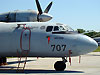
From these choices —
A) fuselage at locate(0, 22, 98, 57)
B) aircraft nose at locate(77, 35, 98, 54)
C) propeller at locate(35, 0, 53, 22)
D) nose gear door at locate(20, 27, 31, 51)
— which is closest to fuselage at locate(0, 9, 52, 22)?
propeller at locate(35, 0, 53, 22)

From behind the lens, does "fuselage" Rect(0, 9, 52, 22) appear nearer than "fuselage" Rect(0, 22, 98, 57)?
No

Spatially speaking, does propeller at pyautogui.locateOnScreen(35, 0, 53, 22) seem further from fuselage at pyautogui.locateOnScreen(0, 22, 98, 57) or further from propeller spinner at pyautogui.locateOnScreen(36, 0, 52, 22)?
fuselage at pyautogui.locateOnScreen(0, 22, 98, 57)

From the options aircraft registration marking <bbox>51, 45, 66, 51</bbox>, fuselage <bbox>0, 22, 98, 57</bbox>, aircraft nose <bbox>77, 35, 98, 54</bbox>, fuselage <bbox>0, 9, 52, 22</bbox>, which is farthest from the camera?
fuselage <bbox>0, 9, 52, 22</bbox>

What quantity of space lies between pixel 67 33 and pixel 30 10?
750 cm

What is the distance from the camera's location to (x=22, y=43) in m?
16.3

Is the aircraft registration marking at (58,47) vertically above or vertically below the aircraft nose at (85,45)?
below

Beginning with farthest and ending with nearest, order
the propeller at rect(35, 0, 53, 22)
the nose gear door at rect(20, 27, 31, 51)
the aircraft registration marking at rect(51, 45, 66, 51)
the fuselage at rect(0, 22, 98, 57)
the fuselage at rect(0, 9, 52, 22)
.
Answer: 1. the propeller at rect(35, 0, 53, 22)
2. the fuselage at rect(0, 9, 52, 22)
3. the nose gear door at rect(20, 27, 31, 51)
4. the aircraft registration marking at rect(51, 45, 66, 51)
5. the fuselage at rect(0, 22, 98, 57)

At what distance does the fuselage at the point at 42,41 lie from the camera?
15.6 meters

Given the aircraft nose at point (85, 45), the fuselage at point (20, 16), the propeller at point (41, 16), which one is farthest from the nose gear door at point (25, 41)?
the propeller at point (41, 16)

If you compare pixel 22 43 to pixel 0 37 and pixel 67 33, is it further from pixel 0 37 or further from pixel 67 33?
pixel 67 33

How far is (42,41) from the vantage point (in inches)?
634

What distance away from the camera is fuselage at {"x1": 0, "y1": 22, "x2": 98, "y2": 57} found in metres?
15.6

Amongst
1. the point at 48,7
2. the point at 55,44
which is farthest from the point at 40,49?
the point at 48,7

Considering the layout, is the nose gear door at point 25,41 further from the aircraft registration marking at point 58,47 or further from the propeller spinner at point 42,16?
the propeller spinner at point 42,16
